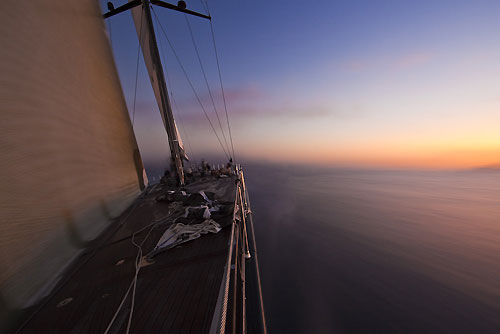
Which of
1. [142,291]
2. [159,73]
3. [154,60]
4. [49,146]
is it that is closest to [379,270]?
[142,291]

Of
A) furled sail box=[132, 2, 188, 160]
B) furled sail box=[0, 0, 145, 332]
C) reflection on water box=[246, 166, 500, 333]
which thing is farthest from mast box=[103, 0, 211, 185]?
reflection on water box=[246, 166, 500, 333]

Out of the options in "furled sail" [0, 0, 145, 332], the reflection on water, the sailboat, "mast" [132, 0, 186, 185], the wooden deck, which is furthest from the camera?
the reflection on water

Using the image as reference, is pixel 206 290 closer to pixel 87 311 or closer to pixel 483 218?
pixel 87 311

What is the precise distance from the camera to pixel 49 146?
220 centimetres

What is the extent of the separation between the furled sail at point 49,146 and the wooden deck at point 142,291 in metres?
0.34

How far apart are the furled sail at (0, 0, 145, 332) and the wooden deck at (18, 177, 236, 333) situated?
1.11 ft

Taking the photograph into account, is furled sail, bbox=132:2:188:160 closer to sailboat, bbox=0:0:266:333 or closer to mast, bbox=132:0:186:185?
mast, bbox=132:0:186:185

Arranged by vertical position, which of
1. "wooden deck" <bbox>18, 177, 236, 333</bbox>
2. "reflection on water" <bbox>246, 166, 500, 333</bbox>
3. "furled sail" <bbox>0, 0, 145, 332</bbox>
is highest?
"furled sail" <bbox>0, 0, 145, 332</bbox>

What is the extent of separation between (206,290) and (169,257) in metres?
0.78

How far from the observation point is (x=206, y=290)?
1.43m

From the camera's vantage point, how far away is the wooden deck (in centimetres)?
124

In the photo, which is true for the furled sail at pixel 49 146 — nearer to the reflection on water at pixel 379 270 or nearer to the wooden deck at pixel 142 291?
the wooden deck at pixel 142 291

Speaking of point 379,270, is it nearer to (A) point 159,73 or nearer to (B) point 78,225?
(B) point 78,225

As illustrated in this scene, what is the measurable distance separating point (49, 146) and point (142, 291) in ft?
7.51
